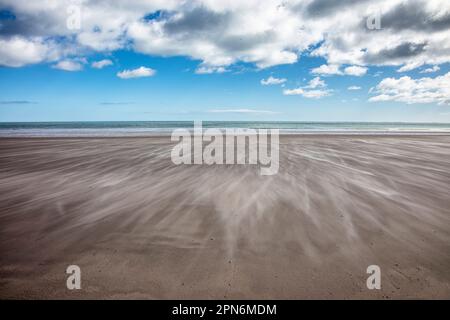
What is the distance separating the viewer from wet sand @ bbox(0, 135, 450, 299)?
2.78 meters

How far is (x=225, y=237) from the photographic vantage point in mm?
3805

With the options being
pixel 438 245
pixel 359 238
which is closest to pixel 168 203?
pixel 359 238

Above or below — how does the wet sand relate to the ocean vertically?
below

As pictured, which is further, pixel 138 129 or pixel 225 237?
pixel 138 129

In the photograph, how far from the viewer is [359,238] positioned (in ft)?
12.3

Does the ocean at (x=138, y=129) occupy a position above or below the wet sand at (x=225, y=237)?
above

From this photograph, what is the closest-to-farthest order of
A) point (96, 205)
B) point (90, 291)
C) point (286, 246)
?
point (90, 291), point (286, 246), point (96, 205)

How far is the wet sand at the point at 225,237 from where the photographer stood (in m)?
2.78

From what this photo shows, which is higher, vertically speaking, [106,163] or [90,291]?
[106,163]

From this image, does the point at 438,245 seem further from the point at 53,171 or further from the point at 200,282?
the point at 53,171

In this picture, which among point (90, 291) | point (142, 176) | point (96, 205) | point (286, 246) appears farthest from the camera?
point (142, 176)

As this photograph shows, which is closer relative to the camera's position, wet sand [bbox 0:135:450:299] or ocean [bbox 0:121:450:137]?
wet sand [bbox 0:135:450:299]

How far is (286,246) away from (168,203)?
2919 millimetres

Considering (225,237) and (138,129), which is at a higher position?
(138,129)
